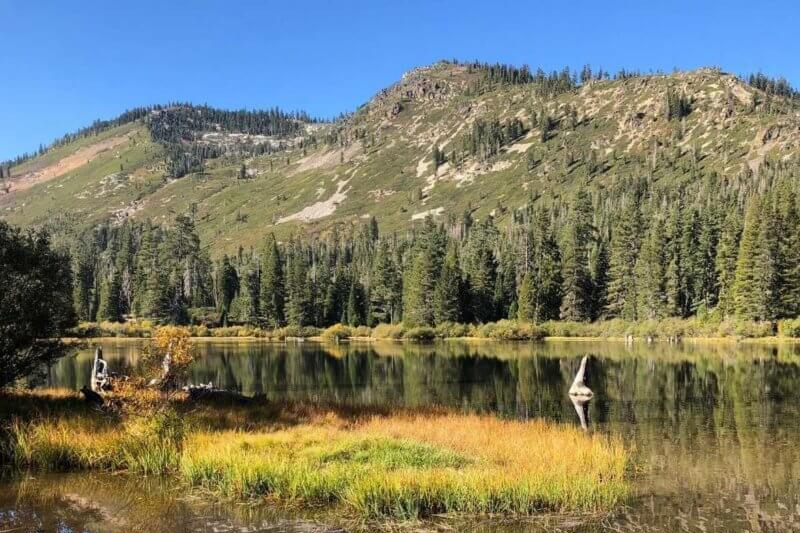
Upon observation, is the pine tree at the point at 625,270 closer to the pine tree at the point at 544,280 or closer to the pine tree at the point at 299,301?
the pine tree at the point at 544,280

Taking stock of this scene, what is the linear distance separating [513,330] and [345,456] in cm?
8743

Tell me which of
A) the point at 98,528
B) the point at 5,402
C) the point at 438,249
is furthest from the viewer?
the point at 438,249

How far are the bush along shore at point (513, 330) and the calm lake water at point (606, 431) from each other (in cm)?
2377

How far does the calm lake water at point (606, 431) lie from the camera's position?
1420cm

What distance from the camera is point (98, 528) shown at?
45.2 feet

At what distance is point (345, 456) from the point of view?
18.5 m

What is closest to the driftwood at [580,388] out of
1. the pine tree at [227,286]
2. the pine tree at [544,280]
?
the pine tree at [544,280]

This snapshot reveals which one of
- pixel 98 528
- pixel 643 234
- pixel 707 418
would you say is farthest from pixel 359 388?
pixel 643 234

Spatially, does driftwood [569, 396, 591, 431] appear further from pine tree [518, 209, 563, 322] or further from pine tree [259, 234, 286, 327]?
pine tree [259, 234, 286, 327]

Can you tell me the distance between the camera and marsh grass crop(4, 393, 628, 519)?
14.8 m

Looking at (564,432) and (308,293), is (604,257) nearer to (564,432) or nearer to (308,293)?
(308,293)

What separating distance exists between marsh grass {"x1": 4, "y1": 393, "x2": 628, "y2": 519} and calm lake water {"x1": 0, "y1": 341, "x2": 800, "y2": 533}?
2.32 ft

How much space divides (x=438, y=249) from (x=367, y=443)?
107 m

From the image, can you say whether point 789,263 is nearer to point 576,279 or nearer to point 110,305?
point 576,279
